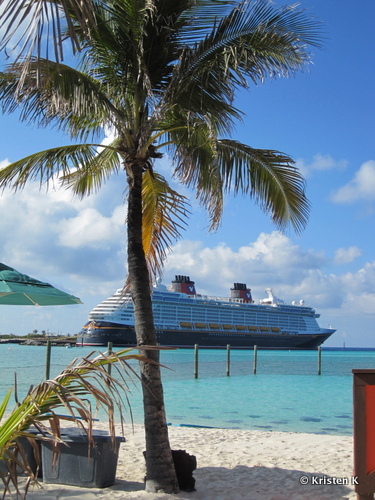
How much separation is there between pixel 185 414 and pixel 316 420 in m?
2.84

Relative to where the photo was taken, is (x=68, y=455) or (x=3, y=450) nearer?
(x=3, y=450)

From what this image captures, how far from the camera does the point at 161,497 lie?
13.5 feet

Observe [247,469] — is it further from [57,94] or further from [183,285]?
[183,285]

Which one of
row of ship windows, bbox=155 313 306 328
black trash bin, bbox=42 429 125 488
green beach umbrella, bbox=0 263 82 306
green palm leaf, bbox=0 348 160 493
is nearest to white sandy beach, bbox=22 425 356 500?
black trash bin, bbox=42 429 125 488

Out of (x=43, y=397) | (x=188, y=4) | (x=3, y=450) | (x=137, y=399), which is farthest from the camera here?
(x=137, y=399)

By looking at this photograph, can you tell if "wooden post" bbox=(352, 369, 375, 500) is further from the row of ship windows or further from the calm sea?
the row of ship windows

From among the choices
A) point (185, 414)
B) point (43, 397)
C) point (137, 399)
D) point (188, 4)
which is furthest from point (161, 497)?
point (137, 399)

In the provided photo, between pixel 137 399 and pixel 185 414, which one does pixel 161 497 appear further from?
pixel 137 399

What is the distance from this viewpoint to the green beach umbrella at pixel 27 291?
450 centimetres

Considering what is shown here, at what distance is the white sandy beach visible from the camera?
4.30 meters

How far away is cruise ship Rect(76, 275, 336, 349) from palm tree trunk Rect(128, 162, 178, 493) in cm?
4604

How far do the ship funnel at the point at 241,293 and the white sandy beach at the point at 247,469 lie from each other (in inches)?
2233

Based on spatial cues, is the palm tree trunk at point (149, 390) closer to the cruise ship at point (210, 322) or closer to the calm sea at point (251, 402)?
the calm sea at point (251, 402)

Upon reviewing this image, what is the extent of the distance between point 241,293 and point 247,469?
197 feet
